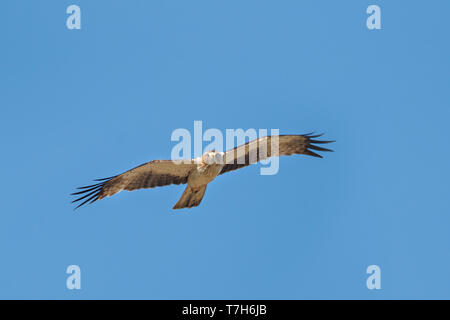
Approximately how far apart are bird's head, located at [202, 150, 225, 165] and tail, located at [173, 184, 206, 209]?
679mm

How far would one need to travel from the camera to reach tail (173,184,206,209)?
11781 millimetres

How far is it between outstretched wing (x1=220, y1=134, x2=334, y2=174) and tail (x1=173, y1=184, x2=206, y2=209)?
0.72 meters

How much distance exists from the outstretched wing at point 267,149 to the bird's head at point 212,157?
410 mm

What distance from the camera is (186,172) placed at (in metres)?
12.1

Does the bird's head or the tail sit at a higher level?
the bird's head

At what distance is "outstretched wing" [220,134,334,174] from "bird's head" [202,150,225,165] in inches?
16.1

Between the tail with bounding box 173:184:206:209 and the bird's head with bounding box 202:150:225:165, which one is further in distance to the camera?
the tail with bounding box 173:184:206:209

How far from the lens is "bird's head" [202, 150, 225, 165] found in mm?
11367

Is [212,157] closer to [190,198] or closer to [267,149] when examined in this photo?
[190,198]

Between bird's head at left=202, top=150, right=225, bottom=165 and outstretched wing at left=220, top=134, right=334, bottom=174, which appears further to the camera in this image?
outstretched wing at left=220, top=134, right=334, bottom=174
